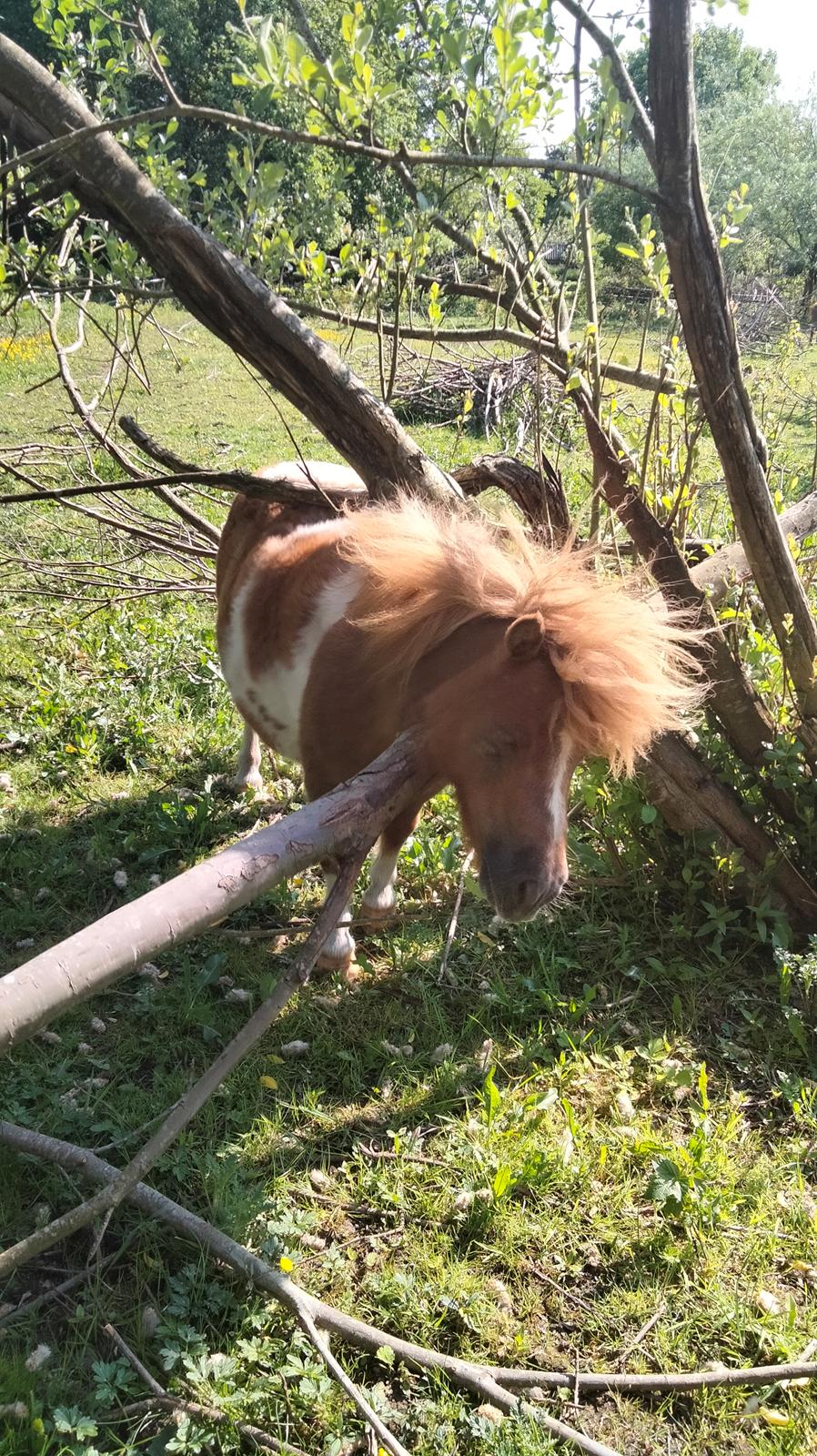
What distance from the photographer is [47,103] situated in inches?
97.7

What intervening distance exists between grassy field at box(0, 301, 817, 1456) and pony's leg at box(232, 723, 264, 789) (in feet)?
0.37

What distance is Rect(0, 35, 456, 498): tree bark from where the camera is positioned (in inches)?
97.9

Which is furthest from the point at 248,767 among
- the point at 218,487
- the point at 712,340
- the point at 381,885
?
the point at 712,340

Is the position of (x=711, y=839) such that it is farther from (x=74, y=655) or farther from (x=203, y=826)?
(x=74, y=655)

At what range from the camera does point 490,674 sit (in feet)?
7.79

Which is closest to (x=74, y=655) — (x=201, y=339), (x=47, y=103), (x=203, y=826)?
(x=203, y=826)

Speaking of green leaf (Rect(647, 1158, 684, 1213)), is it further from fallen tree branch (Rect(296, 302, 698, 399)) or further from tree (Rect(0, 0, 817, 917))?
fallen tree branch (Rect(296, 302, 698, 399))

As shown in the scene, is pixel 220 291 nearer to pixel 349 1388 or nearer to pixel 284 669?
pixel 284 669

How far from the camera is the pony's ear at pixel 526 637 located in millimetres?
2305

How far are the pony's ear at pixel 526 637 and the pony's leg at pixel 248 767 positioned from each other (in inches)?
103

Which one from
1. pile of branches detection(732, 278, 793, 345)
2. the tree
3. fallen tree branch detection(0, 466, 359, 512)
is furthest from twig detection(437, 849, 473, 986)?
pile of branches detection(732, 278, 793, 345)

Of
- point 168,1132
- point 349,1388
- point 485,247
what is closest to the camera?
point 168,1132

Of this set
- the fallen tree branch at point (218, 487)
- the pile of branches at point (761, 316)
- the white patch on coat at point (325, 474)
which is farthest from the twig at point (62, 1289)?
the pile of branches at point (761, 316)

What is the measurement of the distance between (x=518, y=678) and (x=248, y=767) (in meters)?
2.69
